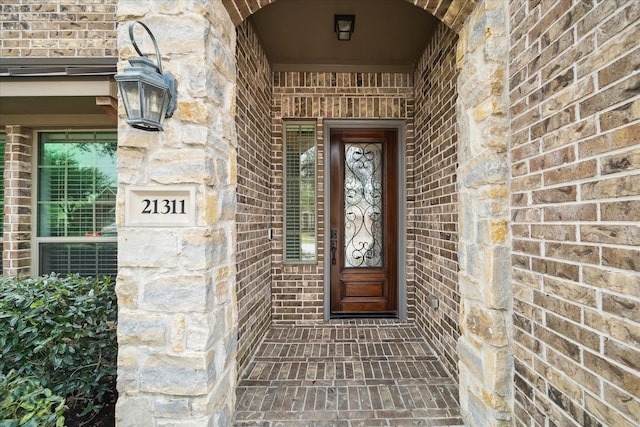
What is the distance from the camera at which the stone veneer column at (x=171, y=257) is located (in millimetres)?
1484

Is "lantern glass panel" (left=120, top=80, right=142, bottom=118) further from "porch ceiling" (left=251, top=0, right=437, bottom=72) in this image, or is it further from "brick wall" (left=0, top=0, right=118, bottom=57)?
"brick wall" (left=0, top=0, right=118, bottom=57)

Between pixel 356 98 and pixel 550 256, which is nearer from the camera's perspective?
pixel 550 256

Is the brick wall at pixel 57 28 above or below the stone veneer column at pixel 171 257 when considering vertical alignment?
above

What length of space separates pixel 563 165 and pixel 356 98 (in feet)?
8.70

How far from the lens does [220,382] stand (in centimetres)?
165

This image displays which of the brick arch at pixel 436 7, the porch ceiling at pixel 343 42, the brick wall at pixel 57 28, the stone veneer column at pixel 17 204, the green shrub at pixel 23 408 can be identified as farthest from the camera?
the stone veneer column at pixel 17 204

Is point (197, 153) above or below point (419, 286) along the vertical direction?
above

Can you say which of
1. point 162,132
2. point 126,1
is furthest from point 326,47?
point 162,132

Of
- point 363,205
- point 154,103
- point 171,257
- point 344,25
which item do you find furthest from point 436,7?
point 363,205

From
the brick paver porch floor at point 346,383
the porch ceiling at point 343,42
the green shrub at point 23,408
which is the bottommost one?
the brick paver porch floor at point 346,383

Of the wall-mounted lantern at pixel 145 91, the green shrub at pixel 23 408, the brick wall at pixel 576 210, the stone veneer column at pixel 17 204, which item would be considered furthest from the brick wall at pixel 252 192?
the stone veneer column at pixel 17 204

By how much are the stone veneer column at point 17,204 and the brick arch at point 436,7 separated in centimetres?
298

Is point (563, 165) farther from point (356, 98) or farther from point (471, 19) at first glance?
point (356, 98)

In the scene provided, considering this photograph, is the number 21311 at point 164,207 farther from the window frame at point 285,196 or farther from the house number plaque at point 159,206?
the window frame at point 285,196
